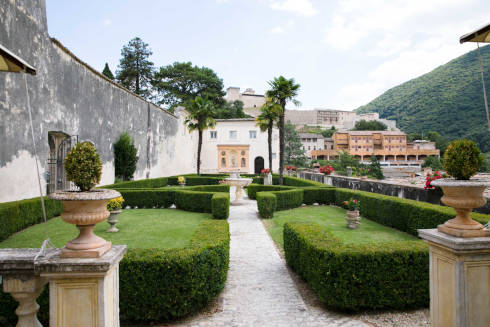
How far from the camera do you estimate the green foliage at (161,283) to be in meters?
3.66

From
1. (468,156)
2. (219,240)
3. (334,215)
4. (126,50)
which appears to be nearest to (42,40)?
(219,240)

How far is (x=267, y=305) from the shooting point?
4.14m

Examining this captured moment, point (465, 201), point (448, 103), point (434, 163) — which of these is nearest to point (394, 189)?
point (465, 201)

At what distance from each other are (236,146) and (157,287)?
33.1 metres

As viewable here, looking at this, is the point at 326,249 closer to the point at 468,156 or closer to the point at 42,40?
the point at 468,156

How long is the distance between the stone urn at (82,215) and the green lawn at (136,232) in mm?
4330

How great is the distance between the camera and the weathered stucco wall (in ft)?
29.6

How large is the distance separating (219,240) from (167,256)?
1.07m

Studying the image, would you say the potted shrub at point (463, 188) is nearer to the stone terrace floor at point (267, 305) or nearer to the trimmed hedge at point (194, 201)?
the stone terrace floor at point (267, 305)

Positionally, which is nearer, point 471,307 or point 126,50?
point 471,307

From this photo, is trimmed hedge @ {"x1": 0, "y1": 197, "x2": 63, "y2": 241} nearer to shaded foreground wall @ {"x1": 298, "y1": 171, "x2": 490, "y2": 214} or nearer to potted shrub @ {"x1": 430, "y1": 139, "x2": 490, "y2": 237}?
potted shrub @ {"x1": 430, "y1": 139, "x2": 490, "y2": 237}

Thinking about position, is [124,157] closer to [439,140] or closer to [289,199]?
[289,199]

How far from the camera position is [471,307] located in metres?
2.54

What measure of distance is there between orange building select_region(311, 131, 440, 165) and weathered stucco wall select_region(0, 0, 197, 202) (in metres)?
57.8
